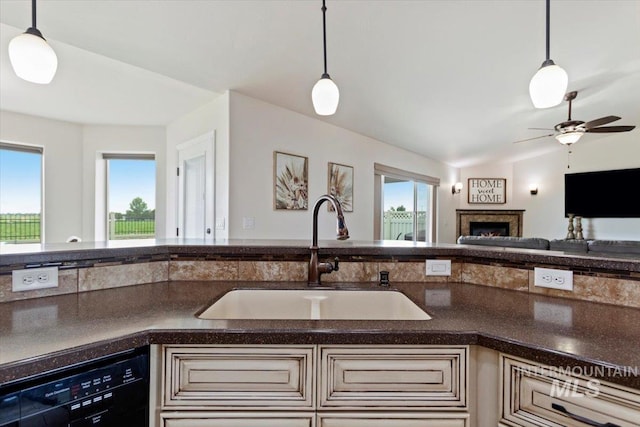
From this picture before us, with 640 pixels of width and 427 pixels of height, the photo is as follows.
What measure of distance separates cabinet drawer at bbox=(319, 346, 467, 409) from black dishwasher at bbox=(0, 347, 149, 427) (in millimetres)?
470

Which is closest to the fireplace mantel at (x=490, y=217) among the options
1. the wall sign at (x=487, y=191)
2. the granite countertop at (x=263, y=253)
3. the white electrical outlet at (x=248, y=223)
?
the wall sign at (x=487, y=191)

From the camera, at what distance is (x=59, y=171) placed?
4.09m

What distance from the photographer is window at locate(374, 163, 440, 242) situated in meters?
5.12

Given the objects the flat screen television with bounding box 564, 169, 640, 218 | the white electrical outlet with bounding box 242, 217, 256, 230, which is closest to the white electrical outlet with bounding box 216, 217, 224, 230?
the white electrical outlet with bounding box 242, 217, 256, 230

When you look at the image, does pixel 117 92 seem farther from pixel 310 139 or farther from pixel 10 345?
pixel 10 345

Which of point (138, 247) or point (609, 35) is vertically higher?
point (609, 35)

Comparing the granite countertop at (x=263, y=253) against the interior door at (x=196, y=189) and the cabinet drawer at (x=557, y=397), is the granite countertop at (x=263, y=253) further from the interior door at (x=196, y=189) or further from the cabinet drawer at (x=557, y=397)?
the interior door at (x=196, y=189)

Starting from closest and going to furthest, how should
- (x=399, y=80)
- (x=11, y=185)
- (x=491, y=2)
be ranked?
(x=491, y=2), (x=399, y=80), (x=11, y=185)

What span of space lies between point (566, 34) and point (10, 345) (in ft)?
11.4

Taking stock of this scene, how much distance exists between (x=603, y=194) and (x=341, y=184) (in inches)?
217

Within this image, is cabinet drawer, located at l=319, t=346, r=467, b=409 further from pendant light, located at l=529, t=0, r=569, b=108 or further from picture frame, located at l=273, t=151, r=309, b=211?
picture frame, located at l=273, t=151, r=309, b=211

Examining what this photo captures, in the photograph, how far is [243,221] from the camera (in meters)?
3.26

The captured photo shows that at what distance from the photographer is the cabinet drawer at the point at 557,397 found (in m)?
0.66

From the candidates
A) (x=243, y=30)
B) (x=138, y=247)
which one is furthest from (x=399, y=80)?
(x=138, y=247)
